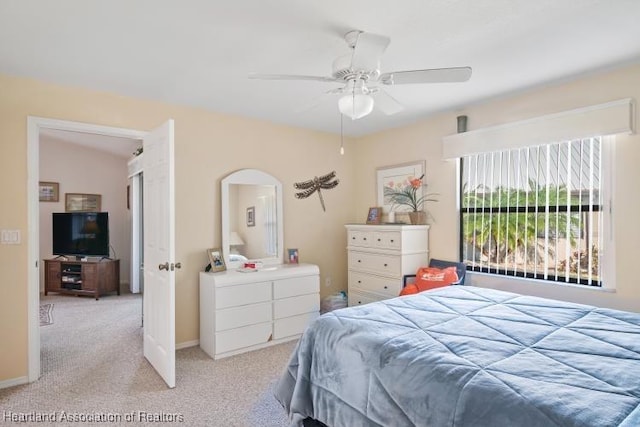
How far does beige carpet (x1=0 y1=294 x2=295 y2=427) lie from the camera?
2357mm

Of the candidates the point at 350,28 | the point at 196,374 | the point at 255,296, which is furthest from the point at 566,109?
the point at 196,374

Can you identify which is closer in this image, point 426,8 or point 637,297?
point 426,8

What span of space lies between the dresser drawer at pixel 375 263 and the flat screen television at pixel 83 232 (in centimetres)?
421

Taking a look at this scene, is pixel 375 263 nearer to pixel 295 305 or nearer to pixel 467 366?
pixel 295 305

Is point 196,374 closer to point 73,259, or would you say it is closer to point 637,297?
point 637,297

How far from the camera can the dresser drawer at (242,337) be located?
10.8 ft

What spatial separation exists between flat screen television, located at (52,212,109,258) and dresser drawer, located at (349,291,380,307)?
164 inches

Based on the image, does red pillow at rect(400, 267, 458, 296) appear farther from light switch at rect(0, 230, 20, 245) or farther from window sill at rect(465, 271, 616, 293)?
light switch at rect(0, 230, 20, 245)

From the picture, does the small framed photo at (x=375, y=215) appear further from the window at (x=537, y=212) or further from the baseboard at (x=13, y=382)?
the baseboard at (x=13, y=382)

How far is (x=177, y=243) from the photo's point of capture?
356 cm

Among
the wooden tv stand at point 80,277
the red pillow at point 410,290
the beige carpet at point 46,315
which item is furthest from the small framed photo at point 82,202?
the red pillow at point 410,290

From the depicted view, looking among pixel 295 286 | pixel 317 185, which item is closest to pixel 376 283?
pixel 295 286

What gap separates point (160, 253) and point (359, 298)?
2299mm

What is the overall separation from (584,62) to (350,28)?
1.77m
